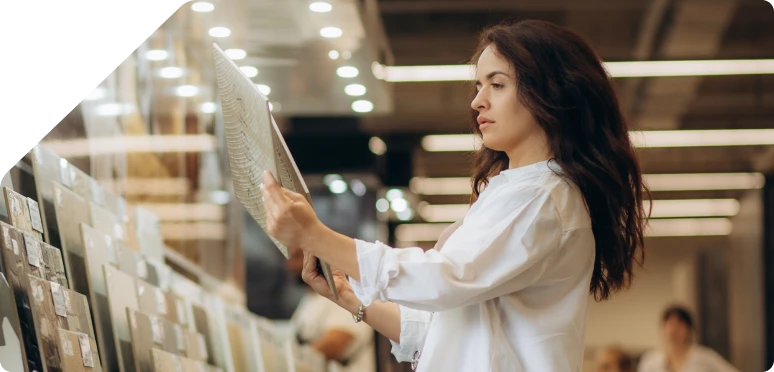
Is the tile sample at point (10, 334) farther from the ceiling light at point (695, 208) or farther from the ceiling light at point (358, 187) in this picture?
the ceiling light at point (695, 208)

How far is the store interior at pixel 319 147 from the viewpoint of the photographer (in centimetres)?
229

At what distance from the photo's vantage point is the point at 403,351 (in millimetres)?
2059

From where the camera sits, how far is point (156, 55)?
12.7 ft

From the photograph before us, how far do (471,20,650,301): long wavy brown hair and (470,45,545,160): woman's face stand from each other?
14mm

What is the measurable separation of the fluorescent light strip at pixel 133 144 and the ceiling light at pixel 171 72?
226mm

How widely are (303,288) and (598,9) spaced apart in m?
2.91

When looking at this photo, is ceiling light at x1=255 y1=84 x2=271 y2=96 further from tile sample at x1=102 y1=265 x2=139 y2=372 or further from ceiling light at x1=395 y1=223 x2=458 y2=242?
ceiling light at x1=395 y1=223 x2=458 y2=242

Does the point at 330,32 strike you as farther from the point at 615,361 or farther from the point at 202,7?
the point at 615,361

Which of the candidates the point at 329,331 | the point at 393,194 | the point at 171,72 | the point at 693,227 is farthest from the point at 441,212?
the point at 171,72

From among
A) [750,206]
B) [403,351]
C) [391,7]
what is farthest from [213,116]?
[750,206]

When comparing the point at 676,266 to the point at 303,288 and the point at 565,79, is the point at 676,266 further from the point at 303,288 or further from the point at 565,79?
the point at 565,79

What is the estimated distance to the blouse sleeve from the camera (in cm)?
164

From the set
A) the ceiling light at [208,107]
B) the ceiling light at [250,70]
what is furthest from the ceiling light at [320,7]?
the ceiling light at [208,107]

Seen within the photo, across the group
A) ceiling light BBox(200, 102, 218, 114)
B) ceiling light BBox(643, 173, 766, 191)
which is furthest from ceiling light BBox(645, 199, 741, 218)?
ceiling light BBox(200, 102, 218, 114)
